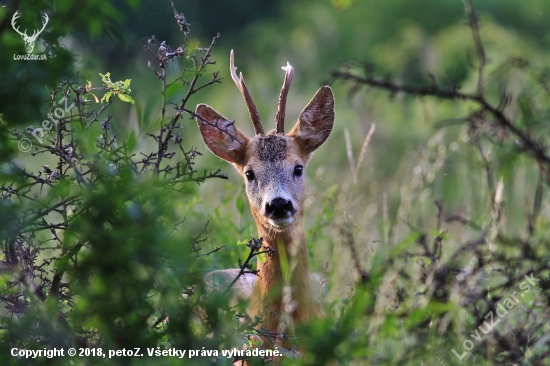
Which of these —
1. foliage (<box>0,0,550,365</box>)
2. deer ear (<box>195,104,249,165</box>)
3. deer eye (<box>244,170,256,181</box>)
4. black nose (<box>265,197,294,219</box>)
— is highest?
deer ear (<box>195,104,249,165</box>)

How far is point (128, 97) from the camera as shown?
356 cm

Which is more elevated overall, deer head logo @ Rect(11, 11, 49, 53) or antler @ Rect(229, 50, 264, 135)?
antler @ Rect(229, 50, 264, 135)

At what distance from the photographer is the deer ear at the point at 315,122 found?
5.81 m

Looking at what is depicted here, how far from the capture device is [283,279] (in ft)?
16.1

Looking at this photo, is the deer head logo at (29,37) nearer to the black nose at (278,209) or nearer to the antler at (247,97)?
the black nose at (278,209)

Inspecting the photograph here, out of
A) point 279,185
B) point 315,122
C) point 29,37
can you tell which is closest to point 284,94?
point 315,122

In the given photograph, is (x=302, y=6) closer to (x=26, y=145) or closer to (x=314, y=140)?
(x=314, y=140)

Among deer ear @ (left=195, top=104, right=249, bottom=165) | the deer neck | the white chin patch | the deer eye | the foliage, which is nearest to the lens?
the foliage

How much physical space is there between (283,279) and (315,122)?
140 cm

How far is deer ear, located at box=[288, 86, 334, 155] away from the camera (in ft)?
19.1

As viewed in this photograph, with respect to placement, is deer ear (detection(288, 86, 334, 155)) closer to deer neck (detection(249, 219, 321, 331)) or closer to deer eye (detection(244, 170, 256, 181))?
deer eye (detection(244, 170, 256, 181))

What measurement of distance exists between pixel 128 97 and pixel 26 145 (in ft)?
1.49

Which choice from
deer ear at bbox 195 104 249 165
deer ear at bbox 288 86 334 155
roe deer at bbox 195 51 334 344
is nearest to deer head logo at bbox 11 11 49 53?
roe deer at bbox 195 51 334 344

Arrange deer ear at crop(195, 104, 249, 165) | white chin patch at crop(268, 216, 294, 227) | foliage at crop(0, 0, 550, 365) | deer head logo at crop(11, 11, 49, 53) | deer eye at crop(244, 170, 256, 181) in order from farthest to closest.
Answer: deer ear at crop(195, 104, 249, 165), deer eye at crop(244, 170, 256, 181), white chin patch at crop(268, 216, 294, 227), deer head logo at crop(11, 11, 49, 53), foliage at crop(0, 0, 550, 365)
